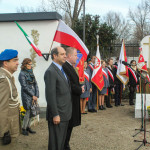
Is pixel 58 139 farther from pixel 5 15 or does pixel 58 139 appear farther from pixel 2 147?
pixel 5 15

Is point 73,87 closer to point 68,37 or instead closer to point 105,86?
point 68,37

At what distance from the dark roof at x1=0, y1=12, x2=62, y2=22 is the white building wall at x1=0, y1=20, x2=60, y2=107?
145 mm

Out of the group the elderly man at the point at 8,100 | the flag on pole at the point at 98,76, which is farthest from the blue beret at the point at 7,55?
the flag on pole at the point at 98,76

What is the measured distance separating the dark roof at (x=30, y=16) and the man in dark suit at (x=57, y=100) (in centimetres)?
428

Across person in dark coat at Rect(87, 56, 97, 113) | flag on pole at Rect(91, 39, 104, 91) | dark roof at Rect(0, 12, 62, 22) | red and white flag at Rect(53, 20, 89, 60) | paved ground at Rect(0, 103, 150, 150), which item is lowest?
paved ground at Rect(0, 103, 150, 150)

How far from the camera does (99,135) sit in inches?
224

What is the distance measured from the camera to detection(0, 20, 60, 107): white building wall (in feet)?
25.0

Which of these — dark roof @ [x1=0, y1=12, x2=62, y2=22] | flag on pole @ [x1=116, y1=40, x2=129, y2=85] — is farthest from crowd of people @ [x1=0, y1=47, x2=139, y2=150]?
flag on pole @ [x1=116, y1=40, x2=129, y2=85]

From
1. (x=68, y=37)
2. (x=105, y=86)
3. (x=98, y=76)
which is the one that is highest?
(x=68, y=37)

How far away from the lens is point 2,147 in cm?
282

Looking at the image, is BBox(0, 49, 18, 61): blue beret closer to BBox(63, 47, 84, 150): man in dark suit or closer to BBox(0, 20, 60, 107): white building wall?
BBox(63, 47, 84, 150): man in dark suit

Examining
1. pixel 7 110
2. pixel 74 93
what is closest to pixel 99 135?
pixel 74 93

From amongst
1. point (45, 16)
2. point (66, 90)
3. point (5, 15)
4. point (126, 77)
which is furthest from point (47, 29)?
point (66, 90)

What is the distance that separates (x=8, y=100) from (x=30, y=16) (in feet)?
17.7
